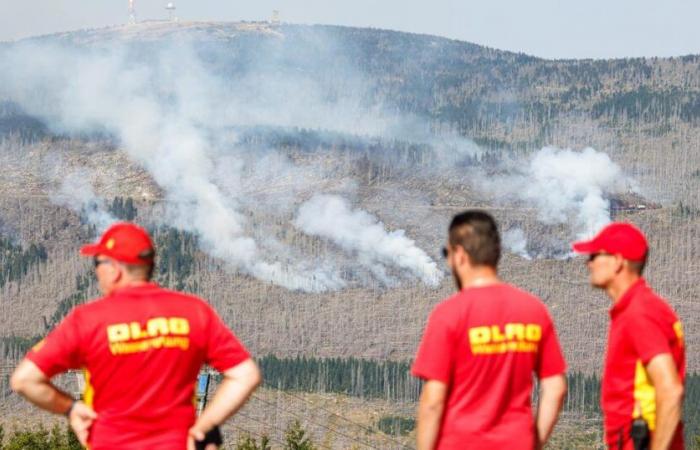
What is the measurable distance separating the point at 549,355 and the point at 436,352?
124cm

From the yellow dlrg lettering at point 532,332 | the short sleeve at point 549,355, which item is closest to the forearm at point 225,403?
the yellow dlrg lettering at point 532,332

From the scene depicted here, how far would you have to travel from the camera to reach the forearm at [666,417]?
1495 centimetres

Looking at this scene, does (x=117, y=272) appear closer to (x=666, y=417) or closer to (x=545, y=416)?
(x=545, y=416)

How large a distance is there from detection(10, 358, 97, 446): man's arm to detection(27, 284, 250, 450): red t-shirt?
3.1 inches

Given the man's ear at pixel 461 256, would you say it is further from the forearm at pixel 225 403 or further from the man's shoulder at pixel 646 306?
the forearm at pixel 225 403

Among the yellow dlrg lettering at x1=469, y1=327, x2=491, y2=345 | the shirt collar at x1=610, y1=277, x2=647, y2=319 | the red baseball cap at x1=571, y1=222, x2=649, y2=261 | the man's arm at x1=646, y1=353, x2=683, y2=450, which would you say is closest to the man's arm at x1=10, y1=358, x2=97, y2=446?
the yellow dlrg lettering at x1=469, y1=327, x2=491, y2=345

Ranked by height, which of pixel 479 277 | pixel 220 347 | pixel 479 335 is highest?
pixel 479 277

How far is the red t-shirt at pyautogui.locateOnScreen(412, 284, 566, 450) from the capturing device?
1409 centimetres

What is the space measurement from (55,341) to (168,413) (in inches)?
48.2

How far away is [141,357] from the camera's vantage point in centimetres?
1421

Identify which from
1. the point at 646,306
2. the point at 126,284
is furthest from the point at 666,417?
the point at 126,284

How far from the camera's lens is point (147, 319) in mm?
14211

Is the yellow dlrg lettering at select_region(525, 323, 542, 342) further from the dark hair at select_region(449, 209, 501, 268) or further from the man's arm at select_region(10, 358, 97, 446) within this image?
the man's arm at select_region(10, 358, 97, 446)

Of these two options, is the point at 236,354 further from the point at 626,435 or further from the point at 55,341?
the point at 626,435
